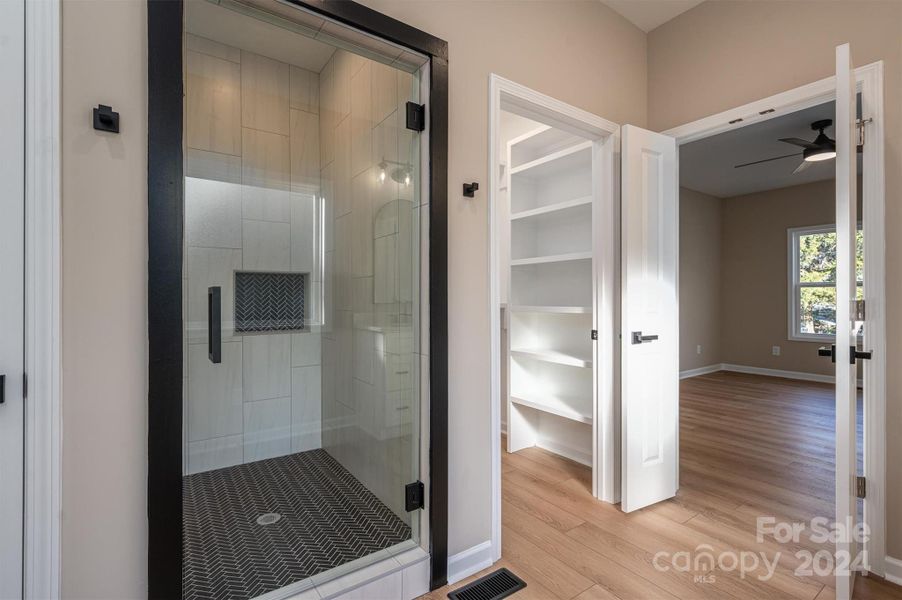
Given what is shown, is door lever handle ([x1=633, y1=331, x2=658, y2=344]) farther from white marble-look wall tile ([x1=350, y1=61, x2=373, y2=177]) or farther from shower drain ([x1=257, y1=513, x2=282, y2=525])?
shower drain ([x1=257, y1=513, x2=282, y2=525])

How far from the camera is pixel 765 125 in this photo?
4.20 m

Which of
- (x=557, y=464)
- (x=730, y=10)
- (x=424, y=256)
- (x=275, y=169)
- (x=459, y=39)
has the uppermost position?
(x=730, y=10)

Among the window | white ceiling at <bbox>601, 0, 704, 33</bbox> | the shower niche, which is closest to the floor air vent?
the shower niche

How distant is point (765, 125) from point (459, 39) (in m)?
3.80

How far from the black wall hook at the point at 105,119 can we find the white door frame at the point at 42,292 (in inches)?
3.2

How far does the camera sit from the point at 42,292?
1.13 m

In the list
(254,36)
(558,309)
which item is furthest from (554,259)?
(254,36)

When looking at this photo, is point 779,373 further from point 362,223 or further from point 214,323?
point 214,323

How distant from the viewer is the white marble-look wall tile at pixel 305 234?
176cm

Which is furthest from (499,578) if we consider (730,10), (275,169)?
(730,10)

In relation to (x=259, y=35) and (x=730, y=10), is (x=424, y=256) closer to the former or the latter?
(x=259, y=35)

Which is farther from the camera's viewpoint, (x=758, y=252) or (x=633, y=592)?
(x=758, y=252)

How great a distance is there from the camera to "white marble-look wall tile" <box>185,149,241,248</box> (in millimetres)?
1432

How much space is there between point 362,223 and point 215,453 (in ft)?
3.51
